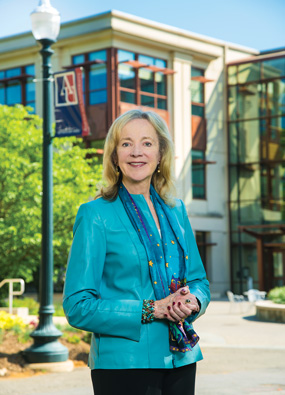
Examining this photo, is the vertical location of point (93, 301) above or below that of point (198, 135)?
below

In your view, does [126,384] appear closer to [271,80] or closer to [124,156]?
[124,156]

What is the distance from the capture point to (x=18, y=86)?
4081 centimetres

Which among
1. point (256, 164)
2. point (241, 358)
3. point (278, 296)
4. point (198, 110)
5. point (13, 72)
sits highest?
point (13, 72)

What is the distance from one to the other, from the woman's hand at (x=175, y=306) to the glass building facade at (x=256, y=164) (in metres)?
37.3

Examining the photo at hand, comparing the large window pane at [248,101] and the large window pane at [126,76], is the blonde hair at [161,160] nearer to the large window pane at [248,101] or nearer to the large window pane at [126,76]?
the large window pane at [126,76]

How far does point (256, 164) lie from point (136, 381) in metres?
40.0

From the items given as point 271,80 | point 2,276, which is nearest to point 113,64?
point 271,80

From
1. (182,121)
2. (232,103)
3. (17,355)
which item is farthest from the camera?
(232,103)

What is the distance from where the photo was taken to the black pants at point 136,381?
9.30 feet

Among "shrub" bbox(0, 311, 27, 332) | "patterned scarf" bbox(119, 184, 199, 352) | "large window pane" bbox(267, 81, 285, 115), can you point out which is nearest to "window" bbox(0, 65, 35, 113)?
"large window pane" bbox(267, 81, 285, 115)

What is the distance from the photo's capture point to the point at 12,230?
787 inches

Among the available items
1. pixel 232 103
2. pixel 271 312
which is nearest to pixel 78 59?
pixel 232 103

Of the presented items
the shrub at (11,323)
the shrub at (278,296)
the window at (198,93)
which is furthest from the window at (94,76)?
the shrub at (11,323)

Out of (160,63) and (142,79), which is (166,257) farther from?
(160,63)
